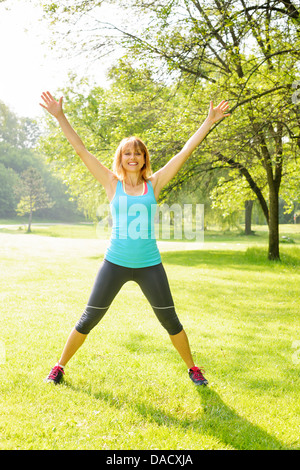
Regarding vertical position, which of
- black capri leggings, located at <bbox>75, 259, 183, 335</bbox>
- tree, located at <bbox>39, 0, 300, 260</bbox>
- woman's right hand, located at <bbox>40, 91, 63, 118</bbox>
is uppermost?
tree, located at <bbox>39, 0, 300, 260</bbox>

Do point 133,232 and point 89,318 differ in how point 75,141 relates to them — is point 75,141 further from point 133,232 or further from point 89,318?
point 89,318

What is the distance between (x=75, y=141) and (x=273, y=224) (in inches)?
455

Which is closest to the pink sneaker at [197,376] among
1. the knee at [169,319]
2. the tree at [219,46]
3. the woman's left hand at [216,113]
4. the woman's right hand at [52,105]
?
the knee at [169,319]

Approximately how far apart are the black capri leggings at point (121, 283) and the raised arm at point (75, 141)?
727 mm

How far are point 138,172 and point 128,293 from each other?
531cm

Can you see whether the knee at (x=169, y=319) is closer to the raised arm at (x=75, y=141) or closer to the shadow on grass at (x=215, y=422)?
the shadow on grass at (x=215, y=422)

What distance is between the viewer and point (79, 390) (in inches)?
137

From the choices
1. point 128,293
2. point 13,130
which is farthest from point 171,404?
point 13,130

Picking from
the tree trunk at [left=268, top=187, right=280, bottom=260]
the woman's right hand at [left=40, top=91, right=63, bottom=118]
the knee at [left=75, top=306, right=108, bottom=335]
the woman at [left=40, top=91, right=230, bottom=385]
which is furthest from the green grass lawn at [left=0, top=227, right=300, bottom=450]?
the tree trunk at [left=268, top=187, right=280, bottom=260]

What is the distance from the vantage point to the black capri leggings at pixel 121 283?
10.9ft

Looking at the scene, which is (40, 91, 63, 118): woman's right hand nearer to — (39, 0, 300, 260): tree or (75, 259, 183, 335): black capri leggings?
(75, 259, 183, 335): black capri leggings

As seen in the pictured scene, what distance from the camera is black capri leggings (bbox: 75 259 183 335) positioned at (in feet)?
10.9

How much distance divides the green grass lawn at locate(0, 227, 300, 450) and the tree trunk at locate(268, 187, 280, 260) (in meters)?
5.97
